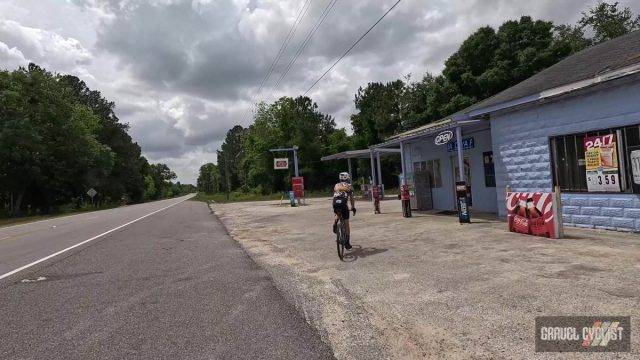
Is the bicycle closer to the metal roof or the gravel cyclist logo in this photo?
the gravel cyclist logo

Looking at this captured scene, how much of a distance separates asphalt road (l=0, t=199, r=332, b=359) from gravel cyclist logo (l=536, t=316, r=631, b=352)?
212cm

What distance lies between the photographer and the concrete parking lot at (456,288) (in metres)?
4.68

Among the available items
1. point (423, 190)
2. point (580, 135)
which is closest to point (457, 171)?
point (423, 190)

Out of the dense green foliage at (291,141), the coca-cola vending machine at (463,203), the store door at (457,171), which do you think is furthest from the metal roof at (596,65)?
the dense green foliage at (291,141)

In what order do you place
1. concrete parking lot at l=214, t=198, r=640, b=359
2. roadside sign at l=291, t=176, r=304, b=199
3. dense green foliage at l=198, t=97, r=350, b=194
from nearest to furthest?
concrete parking lot at l=214, t=198, r=640, b=359 < roadside sign at l=291, t=176, r=304, b=199 < dense green foliage at l=198, t=97, r=350, b=194

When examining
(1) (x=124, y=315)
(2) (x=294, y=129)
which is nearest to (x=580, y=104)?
(1) (x=124, y=315)

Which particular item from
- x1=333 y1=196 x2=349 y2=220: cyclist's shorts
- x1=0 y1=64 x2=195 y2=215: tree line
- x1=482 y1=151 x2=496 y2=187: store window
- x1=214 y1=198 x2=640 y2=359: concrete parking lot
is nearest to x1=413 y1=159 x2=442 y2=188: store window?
x1=482 y1=151 x2=496 y2=187: store window

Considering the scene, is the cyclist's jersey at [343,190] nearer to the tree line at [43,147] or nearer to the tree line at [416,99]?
the tree line at [416,99]

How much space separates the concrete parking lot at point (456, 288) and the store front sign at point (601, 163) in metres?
1.14

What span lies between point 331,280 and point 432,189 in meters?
12.8

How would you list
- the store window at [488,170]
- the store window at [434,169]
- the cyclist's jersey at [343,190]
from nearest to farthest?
the cyclist's jersey at [343,190] < the store window at [488,170] < the store window at [434,169]

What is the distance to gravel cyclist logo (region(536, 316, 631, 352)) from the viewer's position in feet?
13.8

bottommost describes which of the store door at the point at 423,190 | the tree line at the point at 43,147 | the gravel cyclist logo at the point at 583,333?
the gravel cyclist logo at the point at 583,333

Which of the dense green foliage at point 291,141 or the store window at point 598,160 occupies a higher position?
the dense green foliage at point 291,141
